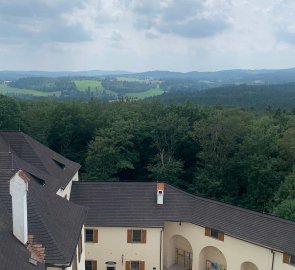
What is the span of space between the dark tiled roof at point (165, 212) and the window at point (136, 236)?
2.23ft

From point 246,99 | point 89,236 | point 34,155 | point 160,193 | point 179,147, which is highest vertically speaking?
point 34,155

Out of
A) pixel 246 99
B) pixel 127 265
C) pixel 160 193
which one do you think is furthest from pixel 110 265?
pixel 246 99

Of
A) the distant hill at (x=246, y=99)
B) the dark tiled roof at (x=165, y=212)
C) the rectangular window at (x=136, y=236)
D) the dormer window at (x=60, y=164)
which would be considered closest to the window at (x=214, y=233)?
the dark tiled roof at (x=165, y=212)

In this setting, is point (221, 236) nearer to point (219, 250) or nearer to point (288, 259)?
point (219, 250)

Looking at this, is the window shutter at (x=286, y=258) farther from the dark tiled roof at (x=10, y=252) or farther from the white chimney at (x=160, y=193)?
the dark tiled roof at (x=10, y=252)

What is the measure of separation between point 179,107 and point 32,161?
29.2 meters

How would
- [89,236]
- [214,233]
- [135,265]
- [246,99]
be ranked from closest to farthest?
[214,233], [89,236], [135,265], [246,99]

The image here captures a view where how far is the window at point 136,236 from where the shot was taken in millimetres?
28375

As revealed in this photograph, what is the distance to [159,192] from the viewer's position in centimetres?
2906

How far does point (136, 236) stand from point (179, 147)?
22521 millimetres

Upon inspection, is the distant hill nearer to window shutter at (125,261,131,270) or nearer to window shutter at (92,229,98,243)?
window shutter at (125,261,131,270)

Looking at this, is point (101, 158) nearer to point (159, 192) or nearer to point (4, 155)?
point (159, 192)

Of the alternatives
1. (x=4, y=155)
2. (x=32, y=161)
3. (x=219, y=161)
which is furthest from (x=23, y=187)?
(x=219, y=161)

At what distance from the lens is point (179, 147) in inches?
1956
